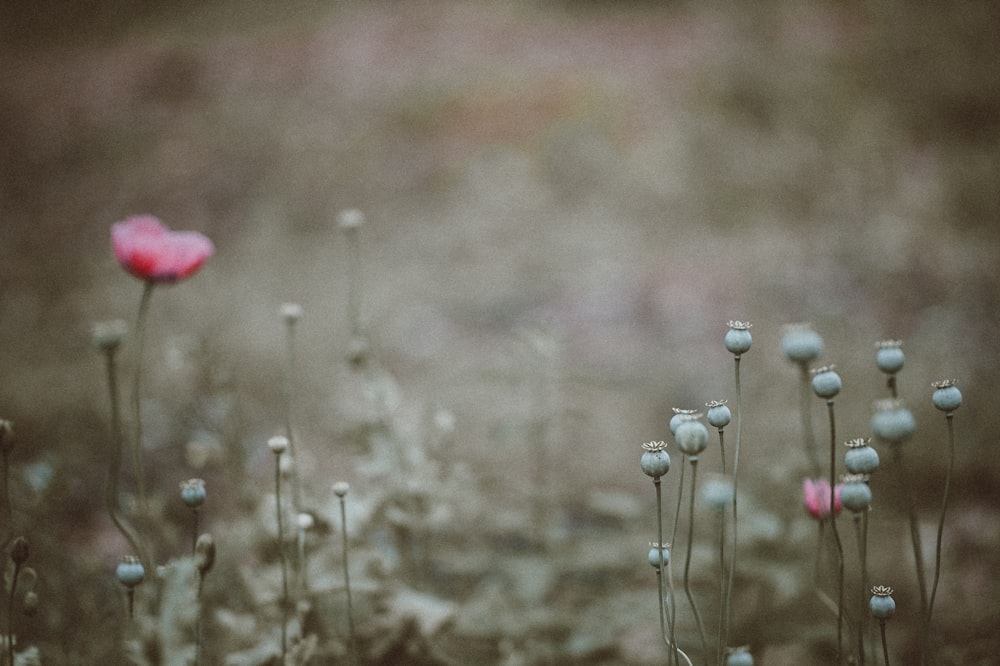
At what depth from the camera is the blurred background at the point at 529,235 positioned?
1.91 meters

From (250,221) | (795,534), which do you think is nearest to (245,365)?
(250,221)

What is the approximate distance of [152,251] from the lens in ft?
3.92

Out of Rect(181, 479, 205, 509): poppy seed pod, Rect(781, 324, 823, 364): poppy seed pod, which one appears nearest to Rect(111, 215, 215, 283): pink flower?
Rect(181, 479, 205, 509): poppy seed pod

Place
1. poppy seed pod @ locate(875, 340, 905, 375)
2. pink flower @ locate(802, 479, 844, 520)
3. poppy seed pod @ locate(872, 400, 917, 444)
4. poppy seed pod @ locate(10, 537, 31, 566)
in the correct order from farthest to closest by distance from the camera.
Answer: pink flower @ locate(802, 479, 844, 520) → poppy seed pod @ locate(10, 537, 31, 566) → poppy seed pod @ locate(875, 340, 905, 375) → poppy seed pod @ locate(872, 400, 917, 444)

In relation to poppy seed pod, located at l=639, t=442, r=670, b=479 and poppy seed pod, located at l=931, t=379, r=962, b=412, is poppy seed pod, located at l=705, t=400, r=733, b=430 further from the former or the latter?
poppy seed pod, located at l=931, t=379, r=962, b=412

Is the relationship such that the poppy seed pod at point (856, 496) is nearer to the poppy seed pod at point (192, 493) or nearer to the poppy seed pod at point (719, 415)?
the poppy seed pod at point (719, 415)

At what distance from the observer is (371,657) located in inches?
52.2

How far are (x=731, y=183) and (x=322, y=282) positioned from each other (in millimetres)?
2058

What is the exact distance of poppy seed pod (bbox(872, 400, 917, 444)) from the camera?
772 mm

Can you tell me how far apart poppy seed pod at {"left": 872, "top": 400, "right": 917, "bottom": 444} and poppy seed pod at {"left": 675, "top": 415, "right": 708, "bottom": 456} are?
18cm

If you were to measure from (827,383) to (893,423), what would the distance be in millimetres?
136

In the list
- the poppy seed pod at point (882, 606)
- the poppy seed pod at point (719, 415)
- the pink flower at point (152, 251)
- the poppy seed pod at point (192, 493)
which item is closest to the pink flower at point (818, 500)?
the poppy seed pod at point (882, 606)

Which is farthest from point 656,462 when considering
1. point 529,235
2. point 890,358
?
point 529,235

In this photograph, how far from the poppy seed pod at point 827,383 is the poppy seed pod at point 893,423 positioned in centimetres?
10
